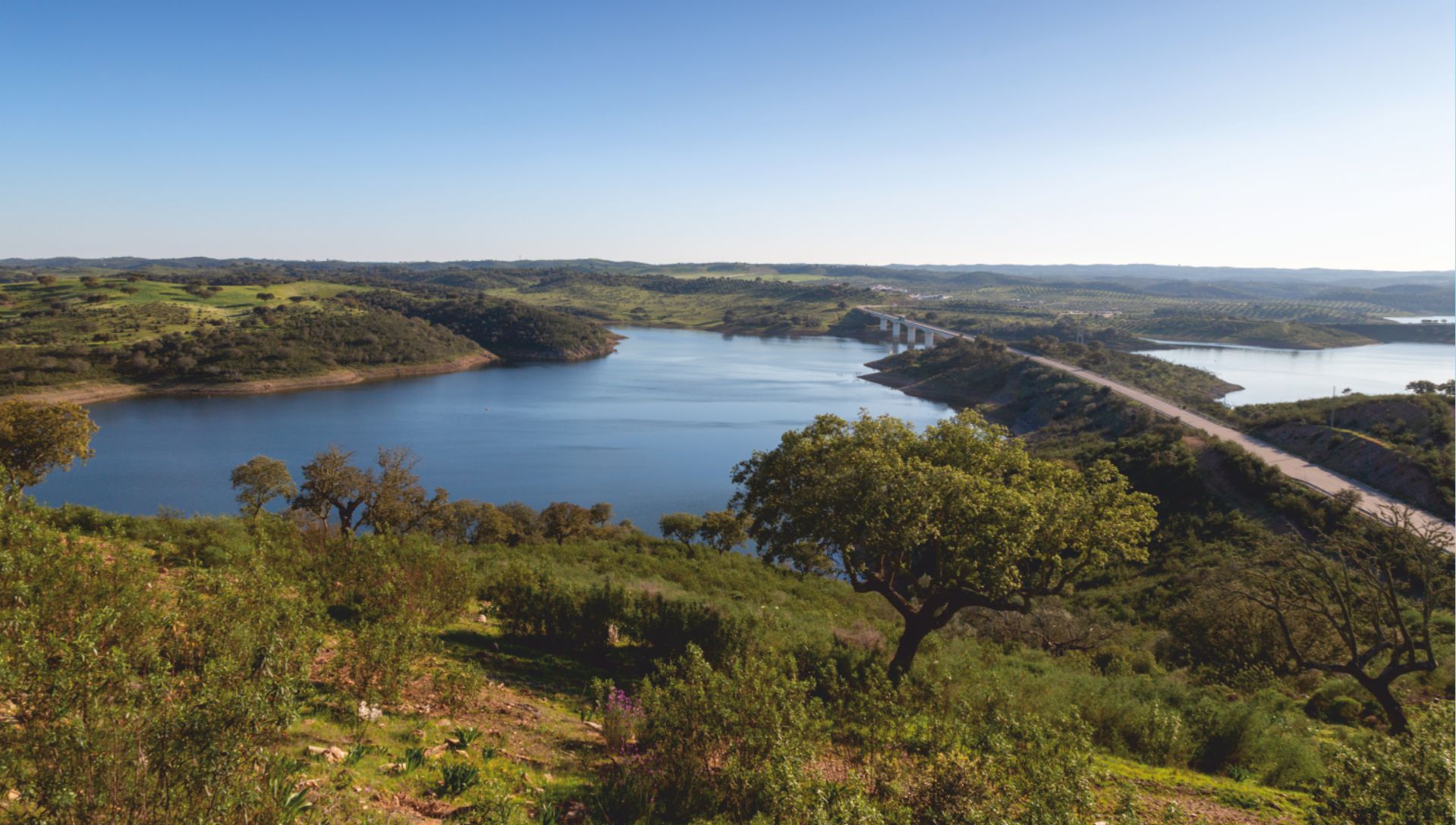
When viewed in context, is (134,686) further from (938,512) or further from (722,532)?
(722,532)

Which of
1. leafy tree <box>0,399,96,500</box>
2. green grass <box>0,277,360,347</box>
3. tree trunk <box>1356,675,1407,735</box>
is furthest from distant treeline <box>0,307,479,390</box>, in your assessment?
tree trunk <box>1356,675,1407,735</box>

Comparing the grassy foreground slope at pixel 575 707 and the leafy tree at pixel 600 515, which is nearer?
the grassy foreground slope at pixel 575 707

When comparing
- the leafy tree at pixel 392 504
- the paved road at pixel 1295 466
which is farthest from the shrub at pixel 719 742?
the leafy tree at pixel 392 504

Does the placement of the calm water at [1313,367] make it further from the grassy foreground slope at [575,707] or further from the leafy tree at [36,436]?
the leafy tree at [36,436]

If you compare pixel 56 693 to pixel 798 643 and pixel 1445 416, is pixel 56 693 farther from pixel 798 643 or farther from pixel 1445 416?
pixel 1445 416

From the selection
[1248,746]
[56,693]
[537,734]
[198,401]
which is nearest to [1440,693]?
[1248,746]

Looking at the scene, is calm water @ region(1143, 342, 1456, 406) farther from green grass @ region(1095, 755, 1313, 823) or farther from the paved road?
green grass @ region(1095, 755, 1313, 823)

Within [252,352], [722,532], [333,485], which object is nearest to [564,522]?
[722,532]
